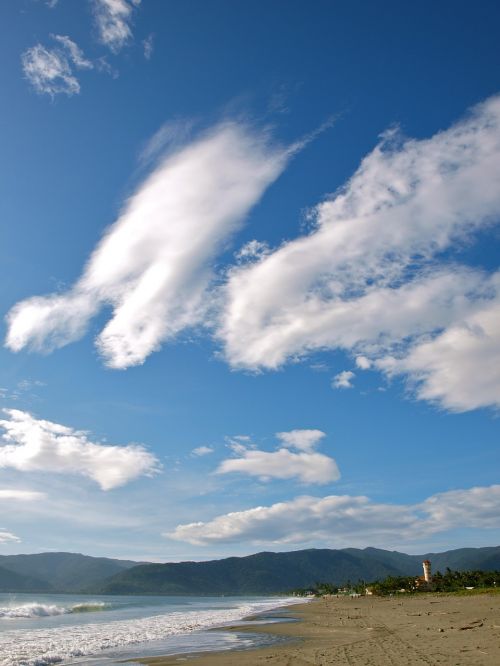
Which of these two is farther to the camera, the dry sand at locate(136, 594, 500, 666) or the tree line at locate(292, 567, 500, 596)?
the tree line at locate(292, 567, 500, 596)

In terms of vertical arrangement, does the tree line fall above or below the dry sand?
below

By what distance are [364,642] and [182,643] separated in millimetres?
13007

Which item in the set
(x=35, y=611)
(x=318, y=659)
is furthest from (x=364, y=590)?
(x=318, y=659)

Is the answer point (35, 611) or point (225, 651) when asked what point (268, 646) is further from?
point (35, 611)

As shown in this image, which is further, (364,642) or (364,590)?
(364,590)

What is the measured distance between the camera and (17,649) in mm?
33531

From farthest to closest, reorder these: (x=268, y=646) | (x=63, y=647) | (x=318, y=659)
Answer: (x=63, y=647) < (x=268, y=646) < (x=318, y=659)

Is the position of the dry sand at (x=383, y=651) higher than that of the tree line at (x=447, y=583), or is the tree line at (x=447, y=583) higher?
the dry sand at (x=383, y=651)

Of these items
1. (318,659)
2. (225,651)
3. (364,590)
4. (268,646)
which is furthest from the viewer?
(364,590)

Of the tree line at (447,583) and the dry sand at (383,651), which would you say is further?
the tree line at (447,583)

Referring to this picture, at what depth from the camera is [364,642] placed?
94.0ft

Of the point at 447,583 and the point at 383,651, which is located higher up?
the point at 383,651

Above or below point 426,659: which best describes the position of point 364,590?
below

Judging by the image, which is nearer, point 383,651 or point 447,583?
point 383,651
